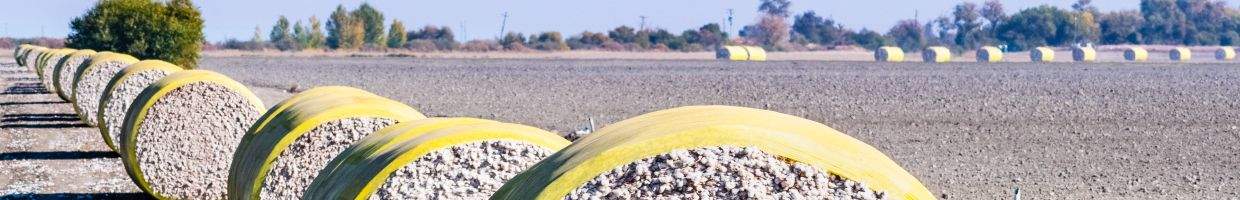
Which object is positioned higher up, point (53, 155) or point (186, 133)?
point (186, 133)

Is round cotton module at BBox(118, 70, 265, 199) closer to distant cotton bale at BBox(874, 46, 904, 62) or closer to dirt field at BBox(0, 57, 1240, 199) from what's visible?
dirt field at BBox(0, 57, 1240, 199)

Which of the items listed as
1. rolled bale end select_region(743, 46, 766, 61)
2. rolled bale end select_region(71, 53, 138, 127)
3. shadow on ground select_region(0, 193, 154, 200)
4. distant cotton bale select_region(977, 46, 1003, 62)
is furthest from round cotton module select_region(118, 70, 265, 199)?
rolled bale end select_region(743, 46, 766, 61)

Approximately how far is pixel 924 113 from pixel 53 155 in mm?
14091

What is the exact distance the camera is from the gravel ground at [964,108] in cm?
1686

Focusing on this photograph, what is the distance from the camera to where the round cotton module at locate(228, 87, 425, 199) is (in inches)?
384

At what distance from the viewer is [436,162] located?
27.2ft

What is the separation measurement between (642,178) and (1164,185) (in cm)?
1058

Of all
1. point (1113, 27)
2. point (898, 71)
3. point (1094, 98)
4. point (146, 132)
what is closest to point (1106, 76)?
point (898, 71)

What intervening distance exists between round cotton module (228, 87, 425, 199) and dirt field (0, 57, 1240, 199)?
423cm

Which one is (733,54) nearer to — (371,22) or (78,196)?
(371,22)

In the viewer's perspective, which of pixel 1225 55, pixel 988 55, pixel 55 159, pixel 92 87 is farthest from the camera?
pixel 1225 55

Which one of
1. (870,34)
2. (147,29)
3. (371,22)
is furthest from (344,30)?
(147,29)

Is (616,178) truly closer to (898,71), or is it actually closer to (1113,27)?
(898,71)

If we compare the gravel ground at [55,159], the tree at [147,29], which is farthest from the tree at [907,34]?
the gravel ground at [55,159]
